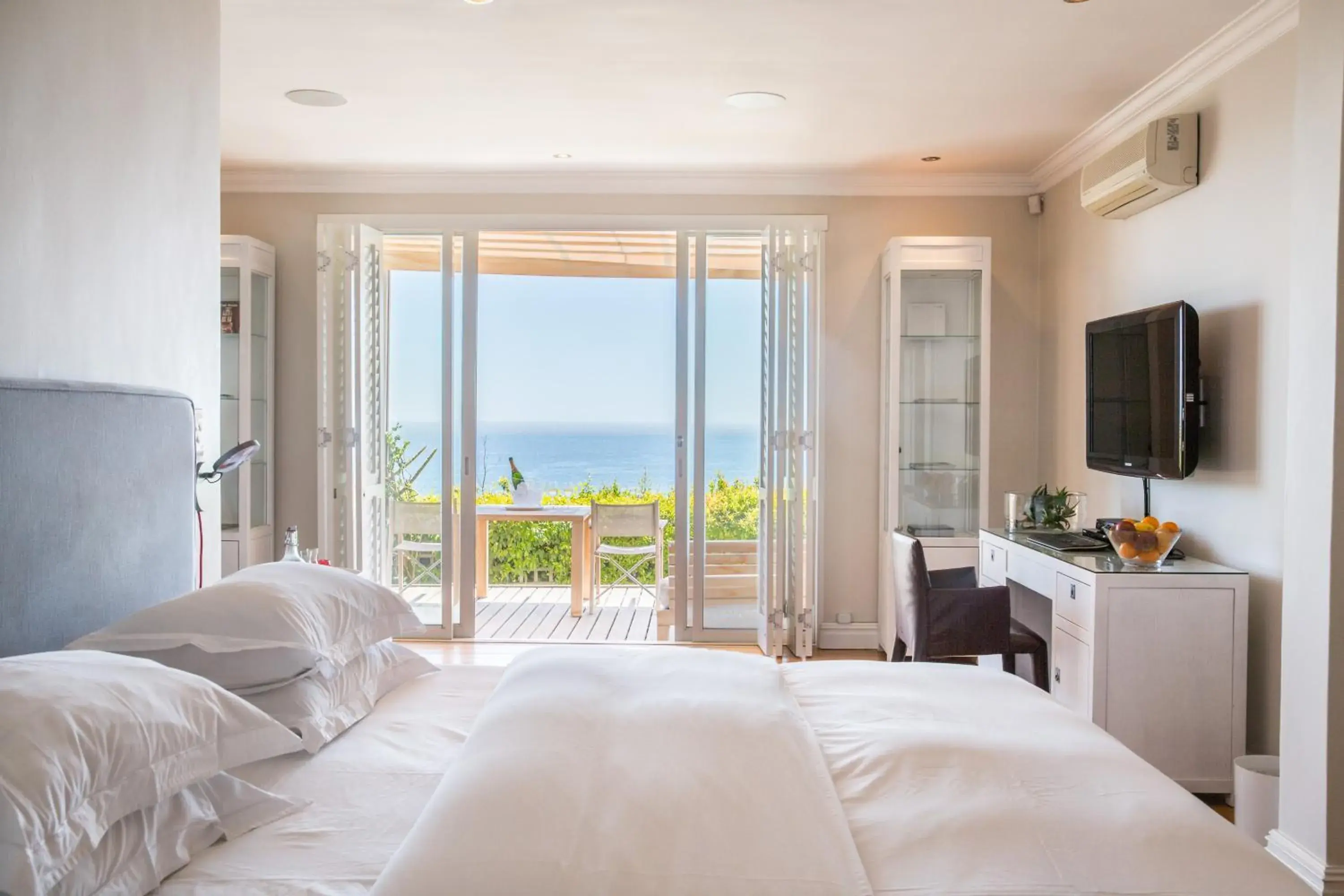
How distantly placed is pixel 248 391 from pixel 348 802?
13.0 ft

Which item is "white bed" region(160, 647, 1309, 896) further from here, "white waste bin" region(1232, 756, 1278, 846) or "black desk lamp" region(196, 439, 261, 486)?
"white waste bin" region(1232, 756, 1278, 846)

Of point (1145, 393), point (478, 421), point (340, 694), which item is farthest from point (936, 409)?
point (340, 694)

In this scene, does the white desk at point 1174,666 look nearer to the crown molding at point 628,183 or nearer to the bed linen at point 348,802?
the bed linen at point 348,802

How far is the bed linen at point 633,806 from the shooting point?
126cm

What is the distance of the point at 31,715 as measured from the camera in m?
1.27

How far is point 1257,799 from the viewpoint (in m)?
2.84

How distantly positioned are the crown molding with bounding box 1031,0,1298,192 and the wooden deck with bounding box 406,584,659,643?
3.54m

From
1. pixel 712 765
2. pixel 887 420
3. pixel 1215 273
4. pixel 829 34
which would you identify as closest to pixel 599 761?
pixel 712 765

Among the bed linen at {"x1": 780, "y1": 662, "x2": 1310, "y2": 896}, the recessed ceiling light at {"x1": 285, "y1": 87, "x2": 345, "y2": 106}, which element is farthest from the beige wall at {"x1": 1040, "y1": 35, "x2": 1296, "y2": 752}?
the recessed ceiling light at {"x1": 285, "y1": 87, "x2": 345, "y2": 106}

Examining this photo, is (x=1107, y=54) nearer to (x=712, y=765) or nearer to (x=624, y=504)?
(x=712, y=765)

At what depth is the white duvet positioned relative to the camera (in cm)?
129

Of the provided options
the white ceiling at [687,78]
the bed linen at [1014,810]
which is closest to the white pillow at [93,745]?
the bed linen at [1014,810]

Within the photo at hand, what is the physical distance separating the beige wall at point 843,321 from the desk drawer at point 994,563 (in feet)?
3.38

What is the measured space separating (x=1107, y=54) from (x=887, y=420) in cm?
217
